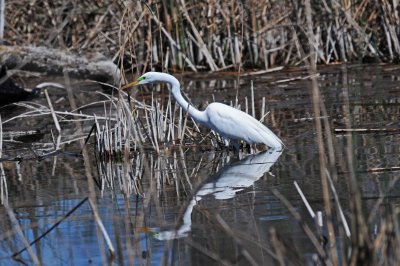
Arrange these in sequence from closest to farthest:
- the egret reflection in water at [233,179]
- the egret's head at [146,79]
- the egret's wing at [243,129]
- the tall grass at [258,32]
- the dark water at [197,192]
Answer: the dark water at [197,192]
the egret reflection in water at [233,179]
the egret's wing at [243,129]
the egret's head at [146,79]
the tall grass at [258,32]

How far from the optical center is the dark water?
450cm

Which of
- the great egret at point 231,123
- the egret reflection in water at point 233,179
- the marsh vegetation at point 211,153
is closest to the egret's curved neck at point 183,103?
the great egret at point 231,123

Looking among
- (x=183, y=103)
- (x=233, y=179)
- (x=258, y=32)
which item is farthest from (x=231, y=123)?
(x=258, y=32)

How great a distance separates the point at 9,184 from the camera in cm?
689

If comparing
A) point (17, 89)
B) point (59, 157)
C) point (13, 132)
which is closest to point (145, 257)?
point (59, 157)

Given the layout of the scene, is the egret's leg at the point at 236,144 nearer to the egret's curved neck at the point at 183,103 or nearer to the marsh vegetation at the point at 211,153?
the marsh vegetation at the point at 211,153

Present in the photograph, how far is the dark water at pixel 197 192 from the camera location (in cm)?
450

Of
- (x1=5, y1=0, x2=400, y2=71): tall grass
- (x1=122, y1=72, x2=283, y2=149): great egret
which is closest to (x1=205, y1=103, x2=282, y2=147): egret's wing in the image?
(x1=122, y1=72, x2=283, y2=149): great egret

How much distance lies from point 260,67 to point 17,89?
3.29 meters

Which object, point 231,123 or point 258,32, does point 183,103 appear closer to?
point 231,123

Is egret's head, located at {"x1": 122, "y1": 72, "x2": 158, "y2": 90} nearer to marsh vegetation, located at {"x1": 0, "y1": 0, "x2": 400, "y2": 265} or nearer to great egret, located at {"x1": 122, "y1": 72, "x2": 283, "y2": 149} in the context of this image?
great egret, located at {"x1": 122, "y1": 72, "x2": 283, "y2": 149}

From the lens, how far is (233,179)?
6.41m

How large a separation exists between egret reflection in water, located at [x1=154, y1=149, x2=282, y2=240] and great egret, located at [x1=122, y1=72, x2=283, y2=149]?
14 cm

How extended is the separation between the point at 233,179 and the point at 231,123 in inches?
41.0
